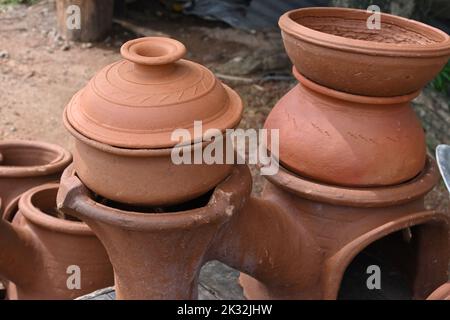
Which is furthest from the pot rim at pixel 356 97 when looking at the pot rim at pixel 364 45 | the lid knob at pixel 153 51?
the lid knob at pixel 153 51

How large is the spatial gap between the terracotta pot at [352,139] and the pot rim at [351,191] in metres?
0.02

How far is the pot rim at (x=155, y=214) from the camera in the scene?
1.37 meters

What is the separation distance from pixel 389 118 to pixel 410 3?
197 cm

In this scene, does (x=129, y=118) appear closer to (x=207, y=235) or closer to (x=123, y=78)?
(x=123, y=78)

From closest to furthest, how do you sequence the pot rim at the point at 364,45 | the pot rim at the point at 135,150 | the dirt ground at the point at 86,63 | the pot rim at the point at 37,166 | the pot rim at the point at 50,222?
the pot rim at the point at 135,150 → the pot rim at the point at 364,45 → the pot rim at the point at 50,222 → the pot rim at the point at 37,166 → the dirt ground at the point at 86,63

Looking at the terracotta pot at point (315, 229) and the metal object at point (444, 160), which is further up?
the metal object at point (444, 160)

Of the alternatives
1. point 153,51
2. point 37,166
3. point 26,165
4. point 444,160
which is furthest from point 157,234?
point 26,165

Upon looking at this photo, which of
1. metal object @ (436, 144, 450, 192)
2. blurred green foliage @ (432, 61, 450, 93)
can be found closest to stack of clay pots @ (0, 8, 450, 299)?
metal object @ (436, 144, 450, 192)

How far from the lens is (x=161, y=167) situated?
4.51 feet

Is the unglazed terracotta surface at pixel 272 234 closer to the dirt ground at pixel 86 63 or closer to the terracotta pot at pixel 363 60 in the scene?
the terracotta pot at pixel 363 60

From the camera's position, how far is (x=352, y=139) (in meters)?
1.75

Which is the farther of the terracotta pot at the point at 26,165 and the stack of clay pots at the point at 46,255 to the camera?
the terracotta pot at the point at 26,165

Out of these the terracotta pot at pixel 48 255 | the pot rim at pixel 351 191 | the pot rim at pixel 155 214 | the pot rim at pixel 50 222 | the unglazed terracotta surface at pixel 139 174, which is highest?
the unglazed terracotta surface at pixel 139 174
